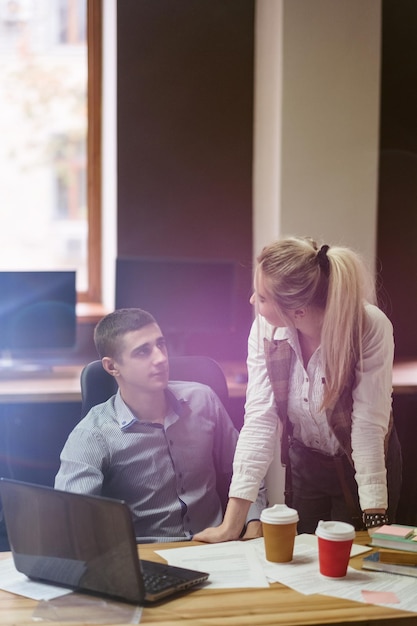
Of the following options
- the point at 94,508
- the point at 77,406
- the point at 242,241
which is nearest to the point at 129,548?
the point at 94,508

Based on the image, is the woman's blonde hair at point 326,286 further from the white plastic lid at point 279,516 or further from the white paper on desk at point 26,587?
the white paper on desk at point 26,587

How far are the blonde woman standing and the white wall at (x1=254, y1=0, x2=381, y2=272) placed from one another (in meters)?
1.40

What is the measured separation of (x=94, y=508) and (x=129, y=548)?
0.09 meters

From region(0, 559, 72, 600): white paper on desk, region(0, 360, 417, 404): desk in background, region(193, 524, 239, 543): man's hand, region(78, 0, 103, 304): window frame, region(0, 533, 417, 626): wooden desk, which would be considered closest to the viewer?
region(0, 533, 417, 626): wooden desk

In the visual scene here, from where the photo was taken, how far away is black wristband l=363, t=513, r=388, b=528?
1.90m

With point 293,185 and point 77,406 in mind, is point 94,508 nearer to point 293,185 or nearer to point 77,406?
point 77,406

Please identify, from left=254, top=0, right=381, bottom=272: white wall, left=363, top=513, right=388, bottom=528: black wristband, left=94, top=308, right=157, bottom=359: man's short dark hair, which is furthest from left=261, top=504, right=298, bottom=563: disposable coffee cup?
left=254, top=0, right=381, bottom=272: white wall

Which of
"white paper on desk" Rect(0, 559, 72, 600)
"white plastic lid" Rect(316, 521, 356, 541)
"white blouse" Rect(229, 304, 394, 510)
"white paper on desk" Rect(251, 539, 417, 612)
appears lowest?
"white paper on desk" Rect(0, 559, 72, 600)

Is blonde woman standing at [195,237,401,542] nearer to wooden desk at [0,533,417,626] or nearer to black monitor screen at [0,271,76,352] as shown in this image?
wooden desk at [0,533,417,626]

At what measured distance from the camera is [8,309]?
3.54 meters

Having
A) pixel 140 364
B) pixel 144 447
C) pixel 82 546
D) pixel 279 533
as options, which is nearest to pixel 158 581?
pixel 82 546

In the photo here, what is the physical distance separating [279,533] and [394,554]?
0.74 ft

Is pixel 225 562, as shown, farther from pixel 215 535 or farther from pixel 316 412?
pixel 316 412

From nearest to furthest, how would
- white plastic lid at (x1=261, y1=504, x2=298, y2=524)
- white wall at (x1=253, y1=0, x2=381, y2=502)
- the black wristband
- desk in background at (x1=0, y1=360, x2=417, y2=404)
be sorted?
white plastic lid at (x1=261, y1=504, x2=298, y2=524) → the black wristband → desk in background at (x1=0, y1=360, x2=417, y2=404) → white wall at (x1=253, y1=0, x2=381, y2=502)
